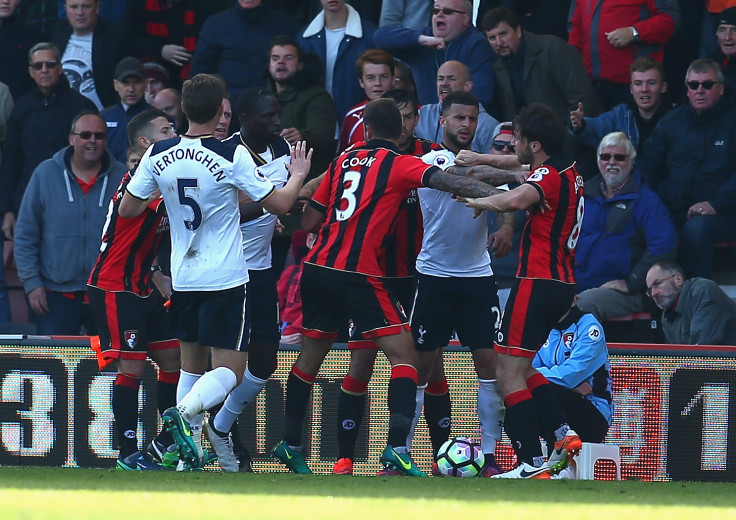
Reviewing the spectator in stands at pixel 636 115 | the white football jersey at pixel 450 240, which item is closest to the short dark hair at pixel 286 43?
the spectator in stands at pixel 636 115

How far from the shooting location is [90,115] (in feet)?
33.5

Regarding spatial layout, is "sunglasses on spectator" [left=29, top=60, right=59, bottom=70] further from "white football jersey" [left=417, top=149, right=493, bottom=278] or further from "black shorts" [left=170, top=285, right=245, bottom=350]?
"black shorts" [left=170, top=285, right=245, bottom=350]

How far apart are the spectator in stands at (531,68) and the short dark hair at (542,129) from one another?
3.45 m

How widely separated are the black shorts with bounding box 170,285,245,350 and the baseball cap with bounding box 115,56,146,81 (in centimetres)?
442

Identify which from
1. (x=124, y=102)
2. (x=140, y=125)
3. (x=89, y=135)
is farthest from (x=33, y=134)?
(x=140, y=125)

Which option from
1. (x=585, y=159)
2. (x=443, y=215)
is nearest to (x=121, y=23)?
(x=585, y=159)

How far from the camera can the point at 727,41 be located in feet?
36.9

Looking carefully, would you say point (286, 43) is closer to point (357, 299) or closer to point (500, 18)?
point (500, 18)

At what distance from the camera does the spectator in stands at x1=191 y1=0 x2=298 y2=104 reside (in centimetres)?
1180

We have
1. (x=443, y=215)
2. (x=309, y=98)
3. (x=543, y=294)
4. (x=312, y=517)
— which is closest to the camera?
(x=312, y=517)

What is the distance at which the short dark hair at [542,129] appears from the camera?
25.3 feet

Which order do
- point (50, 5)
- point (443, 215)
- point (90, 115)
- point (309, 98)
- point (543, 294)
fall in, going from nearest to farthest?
point (543, 294) < point (443, 215) < point (90, 115) < point (309, 98) < point (50, 5)

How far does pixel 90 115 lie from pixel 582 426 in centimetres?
437

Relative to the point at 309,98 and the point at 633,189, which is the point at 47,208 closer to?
the point at 309,98
